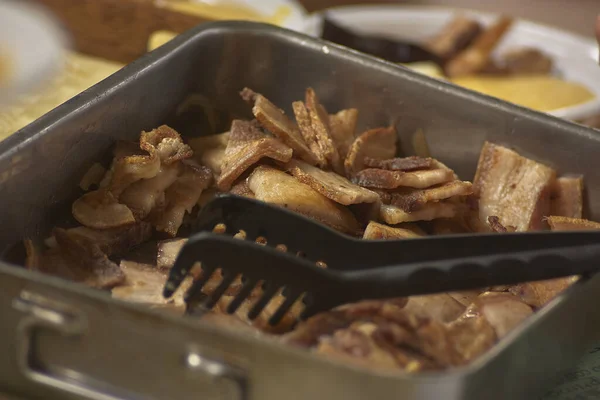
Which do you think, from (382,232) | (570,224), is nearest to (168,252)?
(382,232)

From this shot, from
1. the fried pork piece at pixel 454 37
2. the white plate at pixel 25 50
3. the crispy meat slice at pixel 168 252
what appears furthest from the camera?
the fried pork piece at pixel 454 37

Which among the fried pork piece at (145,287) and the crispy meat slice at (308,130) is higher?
the crispy meat slice at (308,130)

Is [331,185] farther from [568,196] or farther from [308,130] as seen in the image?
[568,196]

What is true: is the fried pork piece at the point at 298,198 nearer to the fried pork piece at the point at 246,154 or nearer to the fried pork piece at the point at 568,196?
the fried pork piece at the point at 246,154

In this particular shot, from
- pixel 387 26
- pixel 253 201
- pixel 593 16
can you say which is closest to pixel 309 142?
pixel 253 201

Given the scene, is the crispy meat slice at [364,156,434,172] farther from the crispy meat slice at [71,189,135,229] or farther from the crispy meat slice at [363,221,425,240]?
the crispy meat slice at [71,189,135,229]

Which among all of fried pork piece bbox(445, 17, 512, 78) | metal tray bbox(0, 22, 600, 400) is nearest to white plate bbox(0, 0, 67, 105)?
metal tray bbox(0, 22, 600, 400)

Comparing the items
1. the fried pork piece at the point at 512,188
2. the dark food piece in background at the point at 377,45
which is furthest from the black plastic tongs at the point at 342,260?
the dark food piece in background at the point at 377,45
